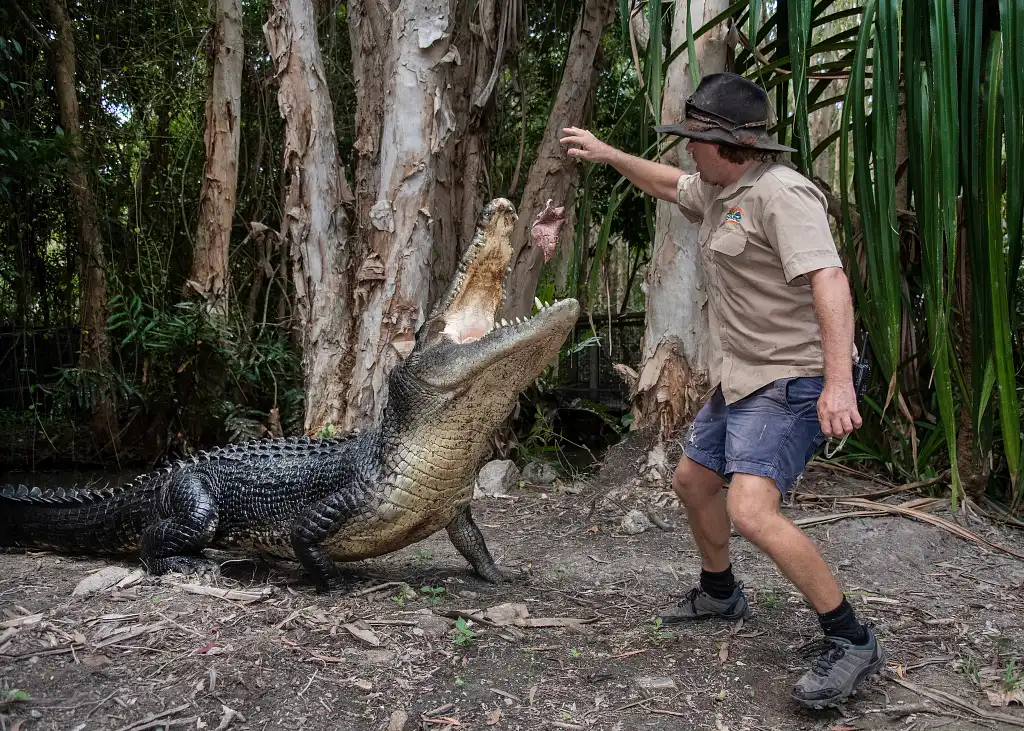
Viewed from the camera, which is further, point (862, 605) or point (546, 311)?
point (862, 605)

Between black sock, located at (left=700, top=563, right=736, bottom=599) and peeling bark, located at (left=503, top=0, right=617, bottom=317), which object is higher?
peeling bark, located at (left=503, top=0, right=617, bottom=317)

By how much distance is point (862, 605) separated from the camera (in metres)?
2.94

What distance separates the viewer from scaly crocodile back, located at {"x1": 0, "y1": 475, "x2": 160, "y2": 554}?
140 inches

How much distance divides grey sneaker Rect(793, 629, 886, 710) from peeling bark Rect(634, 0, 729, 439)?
2039mm

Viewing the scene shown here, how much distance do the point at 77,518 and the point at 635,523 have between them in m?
2.51

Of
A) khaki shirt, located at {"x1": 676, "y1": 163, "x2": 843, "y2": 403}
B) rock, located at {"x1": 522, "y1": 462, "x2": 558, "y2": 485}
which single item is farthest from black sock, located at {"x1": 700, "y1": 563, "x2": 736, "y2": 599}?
rock, located at {"x1": 522, "y1": 462, "x2": 558, "y2": 485}

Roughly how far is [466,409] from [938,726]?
161 centimetres

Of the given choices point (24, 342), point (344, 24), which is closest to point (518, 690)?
point (24, 342)

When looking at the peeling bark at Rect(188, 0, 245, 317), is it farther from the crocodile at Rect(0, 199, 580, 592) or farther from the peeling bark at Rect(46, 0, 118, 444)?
the crocodile at Rect(0, 199, 580, 592)

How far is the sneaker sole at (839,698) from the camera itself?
210cm

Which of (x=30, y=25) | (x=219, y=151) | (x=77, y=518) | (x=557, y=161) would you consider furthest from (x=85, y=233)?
(x=557, y=161)

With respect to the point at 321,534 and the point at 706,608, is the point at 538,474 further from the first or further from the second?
the point at 706,608

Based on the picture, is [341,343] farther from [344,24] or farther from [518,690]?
[344,24]

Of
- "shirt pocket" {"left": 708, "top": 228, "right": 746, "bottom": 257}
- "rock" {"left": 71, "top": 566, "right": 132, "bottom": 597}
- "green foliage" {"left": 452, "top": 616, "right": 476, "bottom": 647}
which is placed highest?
"shirt pocket" {"left": 708, "top": 228, "right": 746, "bottom": 257}
